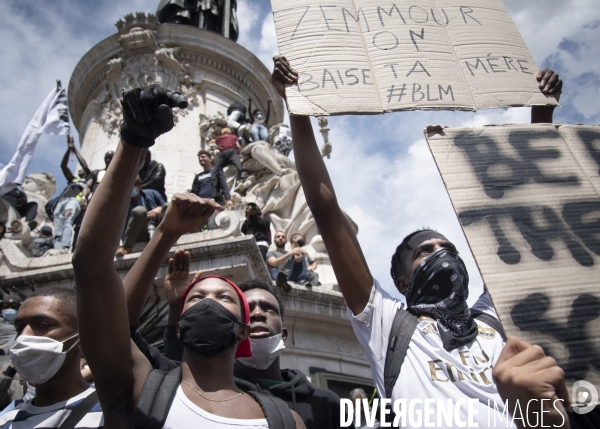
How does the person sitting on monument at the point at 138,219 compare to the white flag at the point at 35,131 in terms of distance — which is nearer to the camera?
the person sitting on monument at the point at 138,219

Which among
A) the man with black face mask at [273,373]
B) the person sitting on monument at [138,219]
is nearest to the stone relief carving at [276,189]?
the person sitting on monument at [138,219]

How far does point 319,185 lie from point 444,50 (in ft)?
3.84

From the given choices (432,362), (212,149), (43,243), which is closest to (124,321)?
(432,362)

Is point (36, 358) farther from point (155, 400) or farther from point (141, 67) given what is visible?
point (141, 67)

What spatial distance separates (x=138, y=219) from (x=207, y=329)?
483 cm

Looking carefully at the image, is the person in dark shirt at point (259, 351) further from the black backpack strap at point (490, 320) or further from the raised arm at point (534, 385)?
the raised arm at point (534, 385)

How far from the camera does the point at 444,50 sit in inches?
119

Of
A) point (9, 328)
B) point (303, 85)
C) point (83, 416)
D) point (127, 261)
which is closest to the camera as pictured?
point (83, 416)

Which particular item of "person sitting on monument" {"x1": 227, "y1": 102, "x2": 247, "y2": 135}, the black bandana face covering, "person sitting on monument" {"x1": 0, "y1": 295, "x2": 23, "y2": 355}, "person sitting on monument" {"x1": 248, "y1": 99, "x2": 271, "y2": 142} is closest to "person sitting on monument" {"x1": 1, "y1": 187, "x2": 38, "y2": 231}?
"person sitting on monument" {"x1": 227, "y1": 102, "x2": 247, "y2": 135}

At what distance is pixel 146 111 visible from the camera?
6.94 ft

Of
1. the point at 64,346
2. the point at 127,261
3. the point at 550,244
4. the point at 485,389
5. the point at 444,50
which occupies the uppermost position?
the point at 127,261

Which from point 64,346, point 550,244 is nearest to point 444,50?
point 550,244

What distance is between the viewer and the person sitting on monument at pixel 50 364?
100 inches

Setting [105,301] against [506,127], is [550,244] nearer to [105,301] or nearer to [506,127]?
[506,127]
